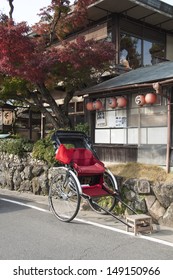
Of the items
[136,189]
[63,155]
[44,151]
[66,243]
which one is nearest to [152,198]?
[136,189]

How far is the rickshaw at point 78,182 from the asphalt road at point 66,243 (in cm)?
48

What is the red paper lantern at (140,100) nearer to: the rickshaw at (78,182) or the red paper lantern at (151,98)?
the red paper lantern at (151,98)

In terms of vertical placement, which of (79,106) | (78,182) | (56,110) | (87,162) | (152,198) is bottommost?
(152,198)

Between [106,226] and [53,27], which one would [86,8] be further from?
[106,226]

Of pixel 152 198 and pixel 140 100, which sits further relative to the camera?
pixel 140 100

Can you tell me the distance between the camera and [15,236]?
6176 millimetres

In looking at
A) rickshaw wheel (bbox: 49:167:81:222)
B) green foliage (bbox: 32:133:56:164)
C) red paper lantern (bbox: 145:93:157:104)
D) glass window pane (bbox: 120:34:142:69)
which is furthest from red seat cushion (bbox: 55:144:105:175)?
glass window pane (bbox: 120:34:142:69)

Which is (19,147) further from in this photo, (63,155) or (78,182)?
(78,182)

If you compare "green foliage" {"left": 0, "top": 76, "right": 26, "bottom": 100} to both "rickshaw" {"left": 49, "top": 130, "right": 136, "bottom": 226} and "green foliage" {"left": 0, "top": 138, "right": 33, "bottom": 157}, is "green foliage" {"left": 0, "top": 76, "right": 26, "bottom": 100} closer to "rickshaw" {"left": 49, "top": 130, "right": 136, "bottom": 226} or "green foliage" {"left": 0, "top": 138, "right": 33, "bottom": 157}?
"green foliage" {"left": 0, "top": 138, "right": 33, "bottom": 157}

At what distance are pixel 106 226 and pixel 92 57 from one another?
6936mm

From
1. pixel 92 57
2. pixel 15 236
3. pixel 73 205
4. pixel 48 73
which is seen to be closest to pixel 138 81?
pixel 92 57

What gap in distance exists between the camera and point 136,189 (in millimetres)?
8047

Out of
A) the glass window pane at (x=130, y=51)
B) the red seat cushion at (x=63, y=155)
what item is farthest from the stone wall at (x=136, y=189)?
the glass window pane at (x=130, y=51)

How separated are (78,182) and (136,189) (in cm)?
182
